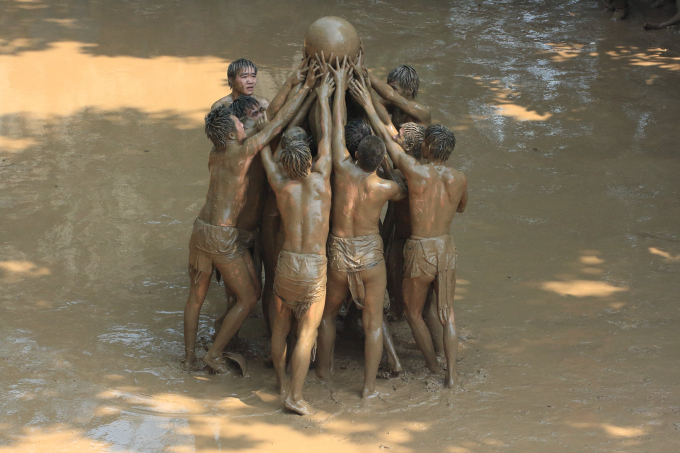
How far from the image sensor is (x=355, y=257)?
502cm

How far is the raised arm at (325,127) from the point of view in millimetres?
4988

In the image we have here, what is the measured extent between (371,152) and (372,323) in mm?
1228

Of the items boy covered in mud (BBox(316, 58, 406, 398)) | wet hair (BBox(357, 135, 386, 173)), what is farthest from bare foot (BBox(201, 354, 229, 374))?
wet hair (BBox(357, 135, 386, 173))

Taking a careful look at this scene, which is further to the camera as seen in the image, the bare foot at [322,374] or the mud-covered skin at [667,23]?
the mud-covered skin at [667,23]

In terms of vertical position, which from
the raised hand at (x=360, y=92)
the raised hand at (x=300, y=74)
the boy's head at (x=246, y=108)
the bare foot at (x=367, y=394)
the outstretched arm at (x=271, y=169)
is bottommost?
the bare foot at (x=367, y=394)

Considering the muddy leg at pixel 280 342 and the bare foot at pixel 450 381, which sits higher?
the muddy leg at pixel 280 342

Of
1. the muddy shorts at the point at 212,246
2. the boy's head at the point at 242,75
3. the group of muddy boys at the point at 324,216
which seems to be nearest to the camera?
the group of muddy boys at the point at 324,216

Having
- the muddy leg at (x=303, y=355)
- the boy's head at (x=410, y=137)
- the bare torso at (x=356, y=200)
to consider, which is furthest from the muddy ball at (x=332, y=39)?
the muddy leg at (x=303, y=355)

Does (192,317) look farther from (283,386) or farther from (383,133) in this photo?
(383,133)

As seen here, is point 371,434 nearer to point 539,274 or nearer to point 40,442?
point 40,442

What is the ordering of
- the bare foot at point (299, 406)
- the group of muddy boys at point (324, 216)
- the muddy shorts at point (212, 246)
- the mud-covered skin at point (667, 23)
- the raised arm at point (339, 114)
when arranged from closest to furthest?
1. the bare foot at point (299, 406)
2. the group of muddy boys at point (324, 216)
3. the raised arm at point (339, 114)
4. the muddy shorts at point (212, 246)
5. the mud-covered skin at point (667, 23)

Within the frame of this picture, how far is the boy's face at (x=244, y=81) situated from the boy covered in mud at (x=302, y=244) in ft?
4.86

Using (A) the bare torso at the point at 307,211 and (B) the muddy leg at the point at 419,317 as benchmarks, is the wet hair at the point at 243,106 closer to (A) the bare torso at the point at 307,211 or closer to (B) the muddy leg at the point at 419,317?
(A) the bare torso at the point at 307,211

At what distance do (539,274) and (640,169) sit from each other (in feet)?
9.88
